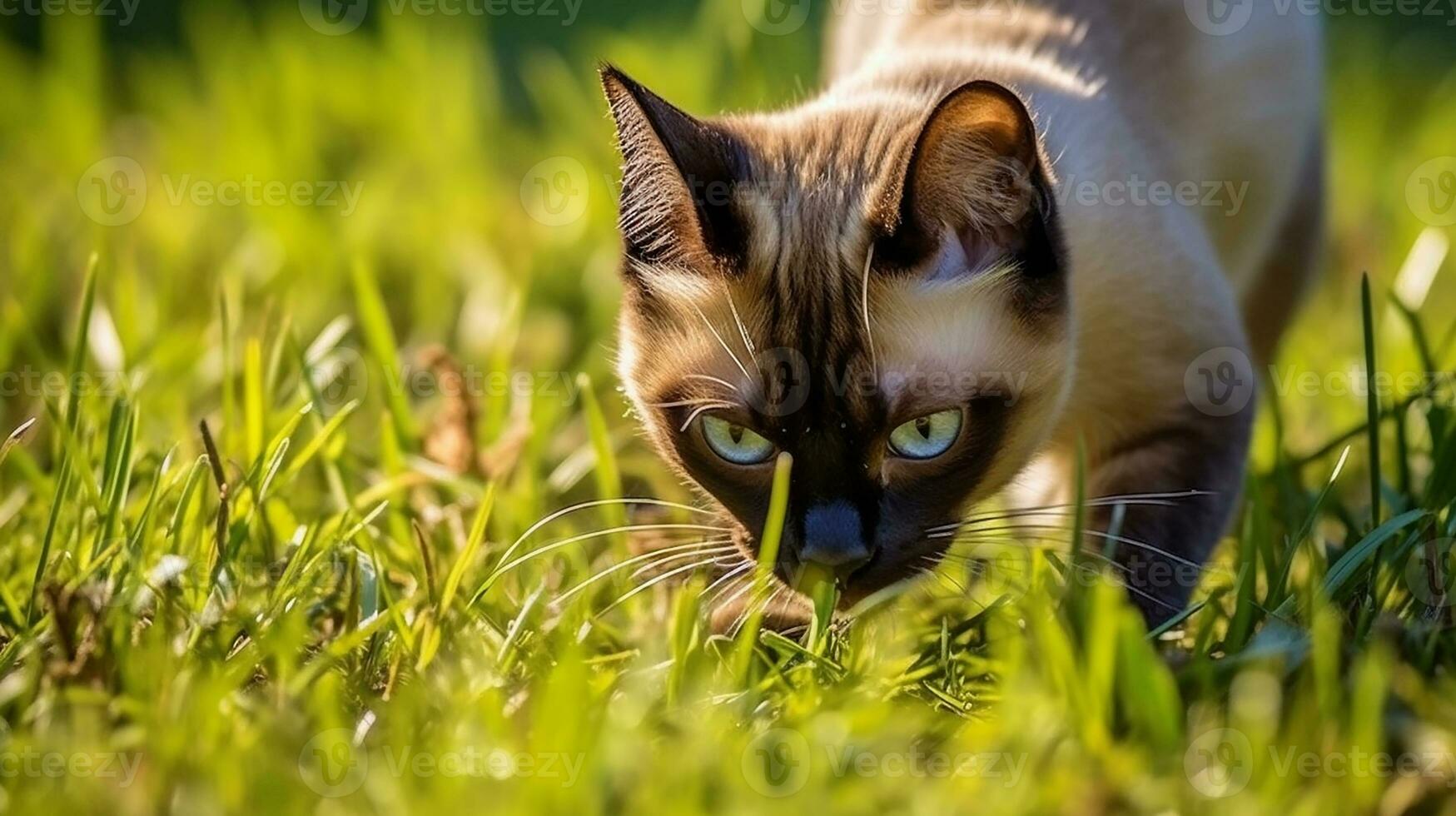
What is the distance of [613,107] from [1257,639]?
99cm

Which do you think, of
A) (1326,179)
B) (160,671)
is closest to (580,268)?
(1326,179)

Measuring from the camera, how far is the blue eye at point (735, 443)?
6.11 feet

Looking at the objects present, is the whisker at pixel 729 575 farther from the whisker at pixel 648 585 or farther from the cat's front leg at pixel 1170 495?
the cat's front leg at pixel 1170 495

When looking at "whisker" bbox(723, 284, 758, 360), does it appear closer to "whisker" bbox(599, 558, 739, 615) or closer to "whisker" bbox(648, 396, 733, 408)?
"whisker" bbox(648, 396, 733, 408)

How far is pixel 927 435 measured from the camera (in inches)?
72.7

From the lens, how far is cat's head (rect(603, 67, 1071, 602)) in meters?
1.79

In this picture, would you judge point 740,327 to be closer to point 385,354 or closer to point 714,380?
point 714,380

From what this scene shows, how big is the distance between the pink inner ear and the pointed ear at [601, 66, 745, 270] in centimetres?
25

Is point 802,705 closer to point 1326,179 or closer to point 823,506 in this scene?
point 823,506

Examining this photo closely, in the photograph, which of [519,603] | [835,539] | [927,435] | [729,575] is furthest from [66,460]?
[927,435]

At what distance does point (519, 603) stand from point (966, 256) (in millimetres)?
722

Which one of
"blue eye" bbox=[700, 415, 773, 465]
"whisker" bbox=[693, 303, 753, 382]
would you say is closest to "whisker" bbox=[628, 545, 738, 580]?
"blue eye" bbox=[700, 415, 773, 465]

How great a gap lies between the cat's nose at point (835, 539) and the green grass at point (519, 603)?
0.17 ft

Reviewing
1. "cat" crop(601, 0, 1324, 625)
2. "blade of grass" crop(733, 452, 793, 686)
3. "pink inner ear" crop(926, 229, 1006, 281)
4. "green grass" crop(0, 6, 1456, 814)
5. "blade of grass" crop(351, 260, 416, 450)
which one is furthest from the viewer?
"blade of grass" crop(351, 260, 416, 450)
